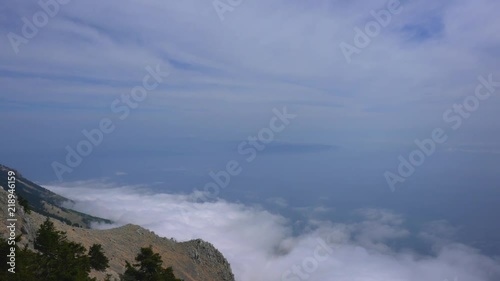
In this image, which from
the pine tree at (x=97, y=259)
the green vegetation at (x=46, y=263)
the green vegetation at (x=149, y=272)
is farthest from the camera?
the pine tree at (x=97, y=259)

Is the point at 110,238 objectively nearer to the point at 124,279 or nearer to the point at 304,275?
the point at 124,279

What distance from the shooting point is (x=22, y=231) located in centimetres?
2483

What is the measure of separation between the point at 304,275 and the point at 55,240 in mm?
158801

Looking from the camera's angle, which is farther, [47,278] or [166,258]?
[166,258]

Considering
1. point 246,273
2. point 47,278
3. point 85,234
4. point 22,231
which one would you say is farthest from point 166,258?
point 246,273

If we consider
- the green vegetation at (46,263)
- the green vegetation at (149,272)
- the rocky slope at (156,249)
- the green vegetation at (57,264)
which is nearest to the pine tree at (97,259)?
the green vegetation at (57,264)

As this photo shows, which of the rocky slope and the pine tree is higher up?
the rocky slope

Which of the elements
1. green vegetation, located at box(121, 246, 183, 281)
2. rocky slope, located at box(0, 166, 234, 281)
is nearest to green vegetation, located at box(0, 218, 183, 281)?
green vegetation, located at box(121, 246, 183, 281)

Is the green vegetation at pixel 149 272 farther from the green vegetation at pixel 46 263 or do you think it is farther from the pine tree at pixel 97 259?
the green vegetation at pixel 46 263

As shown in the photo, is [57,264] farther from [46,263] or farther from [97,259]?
[97,259]

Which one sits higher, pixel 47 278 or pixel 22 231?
pixel 22 231

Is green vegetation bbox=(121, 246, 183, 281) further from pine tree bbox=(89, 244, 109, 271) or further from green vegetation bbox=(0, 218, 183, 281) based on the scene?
pine tree bbox=(89, 244, 109, 271)

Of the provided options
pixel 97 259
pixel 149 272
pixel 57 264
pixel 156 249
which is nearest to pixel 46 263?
pixel 57 264

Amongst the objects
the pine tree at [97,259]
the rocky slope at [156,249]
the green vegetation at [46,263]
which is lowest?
the green vegetation at [46,263]
